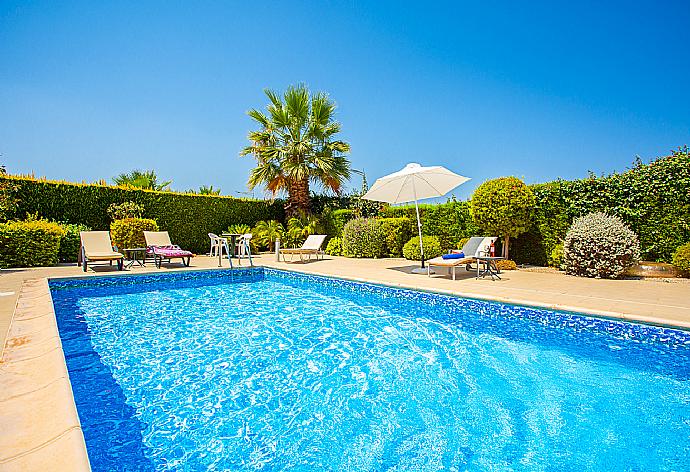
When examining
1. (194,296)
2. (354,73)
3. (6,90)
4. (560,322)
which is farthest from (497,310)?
(6,90)

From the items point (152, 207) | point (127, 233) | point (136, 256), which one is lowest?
point (136, 256)

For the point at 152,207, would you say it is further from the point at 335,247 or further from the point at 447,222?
the point at 447,222

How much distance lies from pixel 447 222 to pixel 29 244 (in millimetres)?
12353

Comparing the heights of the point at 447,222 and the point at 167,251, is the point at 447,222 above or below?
above

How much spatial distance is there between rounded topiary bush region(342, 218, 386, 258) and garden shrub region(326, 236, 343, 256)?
98 centimetres

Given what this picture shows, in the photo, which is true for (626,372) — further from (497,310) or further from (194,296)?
(194,296)

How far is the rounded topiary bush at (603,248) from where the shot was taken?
A: 340 inches

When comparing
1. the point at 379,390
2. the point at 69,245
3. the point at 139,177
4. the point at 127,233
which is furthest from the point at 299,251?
the point at 139,177

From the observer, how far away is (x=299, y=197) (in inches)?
655

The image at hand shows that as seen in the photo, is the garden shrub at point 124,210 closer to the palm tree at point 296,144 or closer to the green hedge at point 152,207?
the green hedge at point 152,207

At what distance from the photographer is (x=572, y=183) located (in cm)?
1034

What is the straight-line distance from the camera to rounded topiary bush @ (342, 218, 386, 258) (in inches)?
555

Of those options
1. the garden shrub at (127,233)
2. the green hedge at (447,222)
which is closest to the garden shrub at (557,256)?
the green hedge at (447,222)

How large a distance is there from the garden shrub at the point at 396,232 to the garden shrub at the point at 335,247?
2.00 metres
